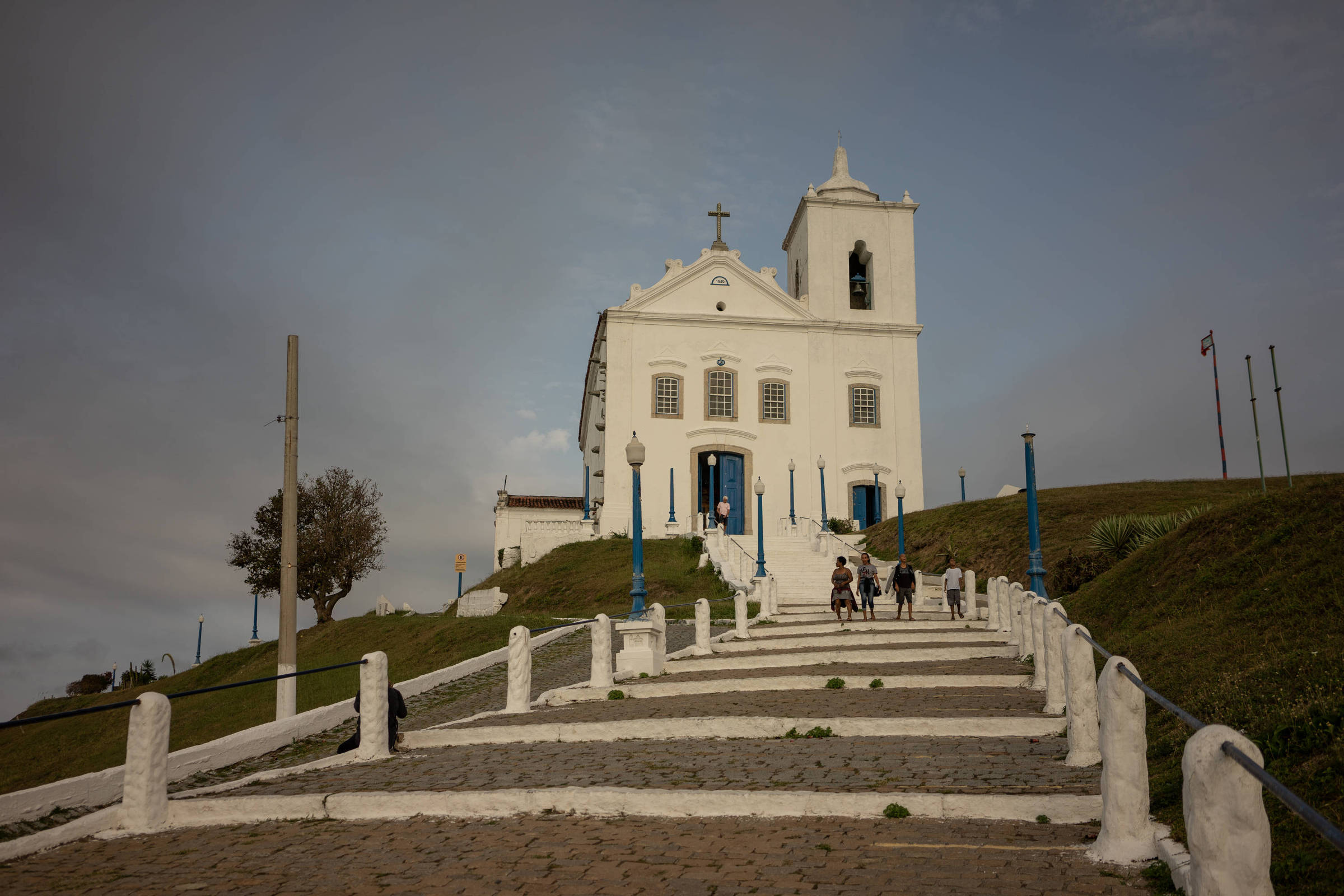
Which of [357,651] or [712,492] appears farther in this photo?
[712,492]

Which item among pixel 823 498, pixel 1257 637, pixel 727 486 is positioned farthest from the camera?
pixel 727 486

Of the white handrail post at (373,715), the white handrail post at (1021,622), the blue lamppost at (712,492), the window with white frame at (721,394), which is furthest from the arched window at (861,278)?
the white handrail post at (373,715)

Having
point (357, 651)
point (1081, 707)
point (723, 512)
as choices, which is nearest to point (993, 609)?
point (1081, 707)

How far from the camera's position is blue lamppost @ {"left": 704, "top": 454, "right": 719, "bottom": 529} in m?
33.7

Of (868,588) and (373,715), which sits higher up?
(868,588)

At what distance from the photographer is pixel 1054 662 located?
979cm

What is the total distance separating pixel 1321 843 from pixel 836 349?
3360cm

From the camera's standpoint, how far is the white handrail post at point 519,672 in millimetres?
12023

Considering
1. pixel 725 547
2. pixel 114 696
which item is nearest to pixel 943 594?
pixel 725 547

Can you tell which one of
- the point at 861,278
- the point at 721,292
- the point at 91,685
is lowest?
the point at 91,685

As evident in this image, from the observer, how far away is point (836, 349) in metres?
37.7

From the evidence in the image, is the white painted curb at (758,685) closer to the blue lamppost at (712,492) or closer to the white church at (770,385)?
the blue lamppost at (712,492)

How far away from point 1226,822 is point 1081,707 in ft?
12.5

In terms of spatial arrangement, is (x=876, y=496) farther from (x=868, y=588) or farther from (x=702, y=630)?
(x=702, y=630)
